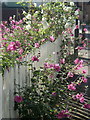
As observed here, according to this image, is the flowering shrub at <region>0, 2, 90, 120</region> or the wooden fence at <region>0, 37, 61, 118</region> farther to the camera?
the flowering shrub at <region>0, 2, 90, 120</region>

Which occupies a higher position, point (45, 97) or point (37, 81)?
point (37, 81)

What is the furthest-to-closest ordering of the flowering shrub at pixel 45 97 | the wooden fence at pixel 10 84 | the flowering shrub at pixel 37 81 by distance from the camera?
the flowering shrub at pixel 45 97 → the flowering shrub at pixel 37 81 → the wooden fence at pixel 10 84

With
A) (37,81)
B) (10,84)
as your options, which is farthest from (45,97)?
(10,84)

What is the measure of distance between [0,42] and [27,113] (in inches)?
31.4

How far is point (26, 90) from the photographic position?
119 inches

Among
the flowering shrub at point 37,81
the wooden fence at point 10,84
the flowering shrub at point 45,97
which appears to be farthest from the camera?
the flowering shrub at point 45,97

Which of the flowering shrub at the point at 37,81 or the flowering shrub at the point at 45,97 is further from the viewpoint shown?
the flowering shrub at the point at 45,97

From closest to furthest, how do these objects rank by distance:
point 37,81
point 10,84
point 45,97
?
1. point 10,84
2. point 45,97
3. point 37,81

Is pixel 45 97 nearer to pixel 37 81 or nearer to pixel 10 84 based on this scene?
pixel 37 81

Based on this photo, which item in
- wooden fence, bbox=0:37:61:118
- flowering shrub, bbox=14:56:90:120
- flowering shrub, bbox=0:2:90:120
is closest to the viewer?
wooden fence, bbox=0:37:61:118

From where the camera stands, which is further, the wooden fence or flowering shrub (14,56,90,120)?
flowering shrub (14,56,90,120)

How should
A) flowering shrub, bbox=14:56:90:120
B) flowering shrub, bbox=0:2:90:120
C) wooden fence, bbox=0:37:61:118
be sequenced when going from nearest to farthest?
wooden fence, bbox=0:37:61:118, flowering shrub, bbox=0:2:90:120, flowering shrub, bbox=14:56:90:120

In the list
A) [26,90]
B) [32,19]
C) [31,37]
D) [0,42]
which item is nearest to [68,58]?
[32,19]

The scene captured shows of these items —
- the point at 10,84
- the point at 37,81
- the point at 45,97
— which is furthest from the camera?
the point at 37,81
